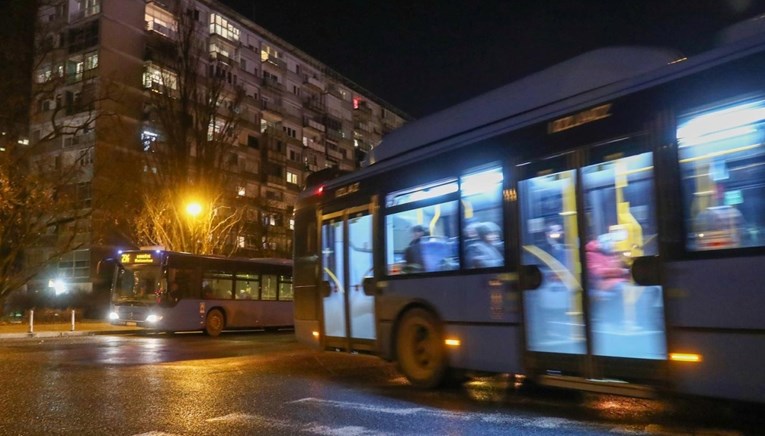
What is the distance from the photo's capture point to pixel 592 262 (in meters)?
6.66

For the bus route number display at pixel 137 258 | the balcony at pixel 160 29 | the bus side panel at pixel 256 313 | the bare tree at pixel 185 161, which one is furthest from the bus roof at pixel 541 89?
the balcony at pixel 160 29

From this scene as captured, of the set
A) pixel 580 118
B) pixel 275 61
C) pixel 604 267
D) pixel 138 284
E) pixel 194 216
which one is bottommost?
pixel 604 267

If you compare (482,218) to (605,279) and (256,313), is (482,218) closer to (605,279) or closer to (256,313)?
(605,279)

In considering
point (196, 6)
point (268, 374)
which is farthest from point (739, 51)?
point (196, 6)

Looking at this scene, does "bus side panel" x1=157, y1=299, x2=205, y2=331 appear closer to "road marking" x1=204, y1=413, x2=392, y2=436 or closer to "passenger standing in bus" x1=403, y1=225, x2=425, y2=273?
"passenger standing in bus" x1=403, y1=225, x2=425, y2=273

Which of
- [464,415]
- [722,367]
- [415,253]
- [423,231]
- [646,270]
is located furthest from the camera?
[415,253]

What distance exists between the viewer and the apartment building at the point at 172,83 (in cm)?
3247

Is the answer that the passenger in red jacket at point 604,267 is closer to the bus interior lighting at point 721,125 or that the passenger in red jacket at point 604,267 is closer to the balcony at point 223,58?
the bus interior lighting at point 721,125

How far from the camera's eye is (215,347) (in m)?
16.1

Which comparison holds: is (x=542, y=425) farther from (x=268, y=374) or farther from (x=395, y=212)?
(x=268, y=374)

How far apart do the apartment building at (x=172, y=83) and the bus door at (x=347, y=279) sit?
20715mm

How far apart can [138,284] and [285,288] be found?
5.78m

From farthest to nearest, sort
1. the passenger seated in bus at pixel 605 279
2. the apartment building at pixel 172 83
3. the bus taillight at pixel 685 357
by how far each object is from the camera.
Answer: the apartment building at pixel 172 83 → the passenger seated in bus at pixel 605 279 → the bus taillight at pixel 685 357

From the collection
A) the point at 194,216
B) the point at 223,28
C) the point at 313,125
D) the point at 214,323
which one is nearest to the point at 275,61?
the point at 223,28
